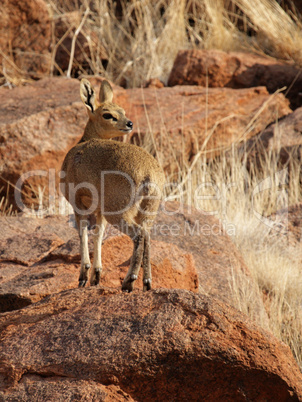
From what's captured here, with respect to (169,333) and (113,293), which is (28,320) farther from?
(169,333)

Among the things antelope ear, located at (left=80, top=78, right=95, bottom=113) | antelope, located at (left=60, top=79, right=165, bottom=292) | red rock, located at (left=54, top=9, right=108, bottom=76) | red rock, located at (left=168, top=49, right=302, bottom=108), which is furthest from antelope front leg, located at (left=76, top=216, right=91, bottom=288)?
red rock, located at (left=54, top=9, right=108, bottom=76)

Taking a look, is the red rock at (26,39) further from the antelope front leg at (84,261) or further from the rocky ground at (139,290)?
the antelope front leg at (84,261)

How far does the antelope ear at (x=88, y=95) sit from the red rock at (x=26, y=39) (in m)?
7.44

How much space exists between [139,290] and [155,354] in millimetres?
925

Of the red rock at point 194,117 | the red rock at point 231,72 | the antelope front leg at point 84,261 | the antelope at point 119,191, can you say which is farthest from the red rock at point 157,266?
the red rock at point 231,72

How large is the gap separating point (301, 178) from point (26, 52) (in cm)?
687

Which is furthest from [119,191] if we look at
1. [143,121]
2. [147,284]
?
[143,121]

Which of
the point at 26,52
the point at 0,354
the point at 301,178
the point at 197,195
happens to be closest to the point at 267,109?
the point at 301,178

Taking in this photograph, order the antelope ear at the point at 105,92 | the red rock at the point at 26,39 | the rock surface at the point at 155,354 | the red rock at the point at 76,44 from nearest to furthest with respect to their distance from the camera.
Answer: the rock surface at the point at 155,354 < the antelope ear at the point at 105,92 < the red rock at the point at 26,39 < the red rock at the point at 76,44

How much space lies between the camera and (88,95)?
15.6 ft

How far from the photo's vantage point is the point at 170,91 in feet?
36.1

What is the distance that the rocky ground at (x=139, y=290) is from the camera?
299 cm

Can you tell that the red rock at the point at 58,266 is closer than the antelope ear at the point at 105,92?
Yes

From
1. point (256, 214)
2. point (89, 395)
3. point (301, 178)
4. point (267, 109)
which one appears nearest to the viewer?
point (89, 395)
